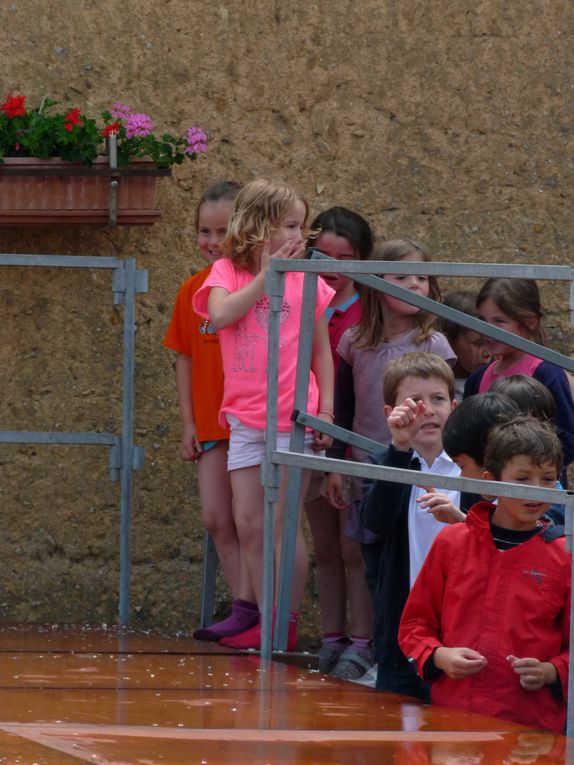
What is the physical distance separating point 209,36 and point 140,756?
130 inches

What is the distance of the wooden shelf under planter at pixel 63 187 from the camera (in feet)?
14.7

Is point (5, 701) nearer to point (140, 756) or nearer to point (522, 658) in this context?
point (140, 756)

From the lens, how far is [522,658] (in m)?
2.62

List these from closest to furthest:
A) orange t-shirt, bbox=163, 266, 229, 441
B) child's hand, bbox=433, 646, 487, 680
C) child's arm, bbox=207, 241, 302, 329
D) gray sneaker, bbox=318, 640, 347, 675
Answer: child's hand, bbox=433, 646, 487, 680 → child's arm, bbox=207, 241, 302, 329 → gray sneaker, bbox=318, 640, 347, 675 → orange t-shirt, bbox=163, 266, 229, 441

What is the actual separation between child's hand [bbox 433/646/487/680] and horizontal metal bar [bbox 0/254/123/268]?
7.11ft

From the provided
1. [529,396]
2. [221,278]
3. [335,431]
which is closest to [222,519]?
[221,278]

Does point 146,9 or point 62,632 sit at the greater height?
point 146,9

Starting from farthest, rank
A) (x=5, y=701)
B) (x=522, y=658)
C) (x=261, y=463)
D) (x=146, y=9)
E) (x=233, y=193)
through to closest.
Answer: (x=146, y=9) < (x=233, y=193) < (x=261, y=463) < (x=5, y=701) < (x=522, y=658)

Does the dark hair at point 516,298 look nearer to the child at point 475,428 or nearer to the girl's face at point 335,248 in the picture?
the girl's face at point 335,248

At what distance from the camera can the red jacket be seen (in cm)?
266

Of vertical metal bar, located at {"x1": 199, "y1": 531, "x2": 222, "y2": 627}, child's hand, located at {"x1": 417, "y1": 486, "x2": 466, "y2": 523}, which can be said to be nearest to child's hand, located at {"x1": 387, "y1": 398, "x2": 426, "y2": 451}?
child's hand, located at {"x1": 417, "y1": 486, "x2": 466, "y2": 523}

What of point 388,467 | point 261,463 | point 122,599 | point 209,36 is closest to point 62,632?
point 122,599

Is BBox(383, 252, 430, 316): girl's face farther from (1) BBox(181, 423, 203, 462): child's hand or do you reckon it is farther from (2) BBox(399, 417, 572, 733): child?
(2) BBox(399, 417, 572, 733): child

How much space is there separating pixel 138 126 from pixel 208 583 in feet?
4.93
